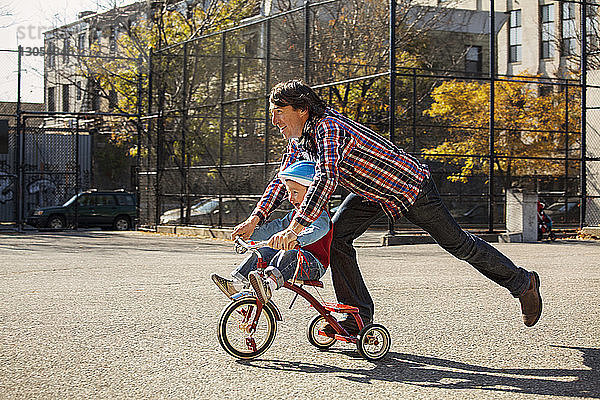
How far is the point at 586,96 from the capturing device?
22781mm

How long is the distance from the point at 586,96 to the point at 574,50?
786 inches

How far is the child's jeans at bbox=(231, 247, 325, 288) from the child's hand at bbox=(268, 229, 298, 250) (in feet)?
0.88

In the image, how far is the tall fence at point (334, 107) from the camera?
20.5m

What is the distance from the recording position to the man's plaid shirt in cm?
533

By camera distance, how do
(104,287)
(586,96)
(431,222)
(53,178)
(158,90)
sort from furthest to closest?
(53,178)
(158,90)
(586,96)
(104,287)
(431,222)

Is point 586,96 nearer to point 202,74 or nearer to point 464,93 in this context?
point 464,93

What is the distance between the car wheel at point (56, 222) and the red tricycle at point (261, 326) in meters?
24.6

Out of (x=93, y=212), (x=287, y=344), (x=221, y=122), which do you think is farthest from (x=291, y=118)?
(x=93, y=212)

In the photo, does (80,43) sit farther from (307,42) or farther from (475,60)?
(307,42)

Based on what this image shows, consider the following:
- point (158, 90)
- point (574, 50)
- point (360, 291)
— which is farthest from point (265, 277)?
point (574, 50)

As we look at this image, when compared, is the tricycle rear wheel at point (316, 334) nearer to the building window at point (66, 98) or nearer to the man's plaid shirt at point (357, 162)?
the man's plaid shirt at point (357, 162)

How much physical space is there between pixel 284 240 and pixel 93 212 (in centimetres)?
2581

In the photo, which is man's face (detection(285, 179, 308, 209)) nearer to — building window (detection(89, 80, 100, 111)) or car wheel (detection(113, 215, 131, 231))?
car wheel (detection(113, 215, 131, 231))

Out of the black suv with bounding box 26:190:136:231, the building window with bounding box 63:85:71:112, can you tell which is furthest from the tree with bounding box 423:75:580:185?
the building window with bounding box 63:85:71:112
